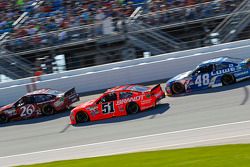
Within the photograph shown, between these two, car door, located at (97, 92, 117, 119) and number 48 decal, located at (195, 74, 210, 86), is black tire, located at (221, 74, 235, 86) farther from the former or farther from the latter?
car door, located at (97, 92, 117, 119)

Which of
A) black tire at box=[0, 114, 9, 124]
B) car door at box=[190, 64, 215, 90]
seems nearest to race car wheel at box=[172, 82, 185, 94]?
car door at box=[190, 64, 215, 90]

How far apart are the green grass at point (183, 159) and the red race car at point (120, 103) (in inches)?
212

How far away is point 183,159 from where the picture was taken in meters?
10.8

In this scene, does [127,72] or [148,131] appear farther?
[127,72]

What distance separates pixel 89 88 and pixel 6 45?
529cm

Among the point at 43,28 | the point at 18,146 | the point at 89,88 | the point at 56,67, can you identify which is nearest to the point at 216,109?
the point at 18,146

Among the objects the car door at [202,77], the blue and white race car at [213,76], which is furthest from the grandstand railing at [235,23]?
the car door at [202,77]

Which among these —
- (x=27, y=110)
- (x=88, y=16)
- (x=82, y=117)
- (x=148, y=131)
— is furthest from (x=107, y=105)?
(x=88, y=16)

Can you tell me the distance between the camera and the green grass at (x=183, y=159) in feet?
32.4

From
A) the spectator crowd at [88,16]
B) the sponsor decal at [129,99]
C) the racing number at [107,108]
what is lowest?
the racing number at [107,108]

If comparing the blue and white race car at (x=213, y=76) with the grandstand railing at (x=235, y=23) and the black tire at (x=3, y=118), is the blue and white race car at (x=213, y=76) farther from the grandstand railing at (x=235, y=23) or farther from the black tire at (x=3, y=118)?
the black tire at (x=3, y=118)

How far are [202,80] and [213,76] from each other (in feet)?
1.42

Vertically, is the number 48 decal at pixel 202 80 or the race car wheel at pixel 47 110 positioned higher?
the number 48 decal at pixel 202 80

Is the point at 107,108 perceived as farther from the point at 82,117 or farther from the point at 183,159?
the point at 183,159
